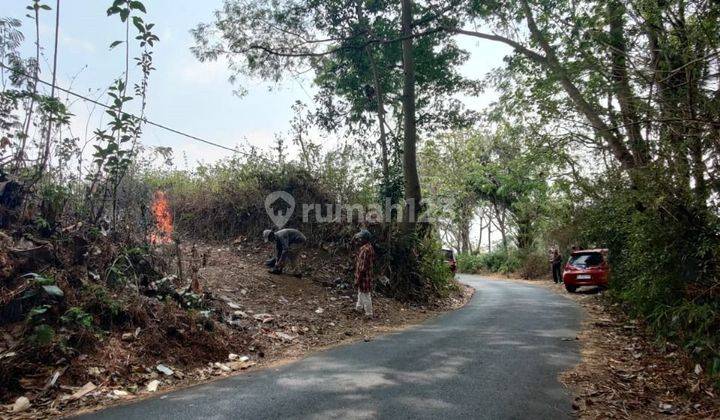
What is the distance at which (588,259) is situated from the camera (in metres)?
18.6

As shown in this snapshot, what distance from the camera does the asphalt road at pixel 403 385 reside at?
4.57 metres

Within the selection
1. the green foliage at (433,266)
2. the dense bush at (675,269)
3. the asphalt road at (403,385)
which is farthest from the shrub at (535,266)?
the asphalt road at (403,385)

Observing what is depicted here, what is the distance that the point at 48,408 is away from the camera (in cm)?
473

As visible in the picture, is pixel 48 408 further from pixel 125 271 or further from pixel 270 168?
pixel 270 168

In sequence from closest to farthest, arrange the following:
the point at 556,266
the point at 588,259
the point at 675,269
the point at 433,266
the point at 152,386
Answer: the point at 152,386 < the point at 675,269 < the point at 433,266 < the point at 588,259 < the point at 556,266

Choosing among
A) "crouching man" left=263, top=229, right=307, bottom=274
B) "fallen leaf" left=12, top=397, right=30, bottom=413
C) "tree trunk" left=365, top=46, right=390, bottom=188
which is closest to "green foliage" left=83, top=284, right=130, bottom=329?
"fallen leaf" left=12, top=397, right=30, bottom=413

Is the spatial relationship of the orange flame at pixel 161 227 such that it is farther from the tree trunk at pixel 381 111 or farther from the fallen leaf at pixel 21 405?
the tree trunk at pixel 381 111

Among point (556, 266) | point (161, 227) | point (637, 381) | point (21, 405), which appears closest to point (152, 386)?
point (21, 405)

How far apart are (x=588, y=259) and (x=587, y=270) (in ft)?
1.43

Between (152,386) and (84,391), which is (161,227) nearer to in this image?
(152,386)

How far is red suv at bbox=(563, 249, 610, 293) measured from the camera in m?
18.2

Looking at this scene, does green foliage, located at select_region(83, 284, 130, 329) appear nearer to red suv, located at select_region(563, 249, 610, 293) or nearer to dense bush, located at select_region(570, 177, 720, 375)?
dense bush, located at select_region(570, 177, 720, 375)

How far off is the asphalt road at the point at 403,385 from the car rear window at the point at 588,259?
1114cm

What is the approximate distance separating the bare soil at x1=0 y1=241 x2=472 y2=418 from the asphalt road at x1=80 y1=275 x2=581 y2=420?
0.56m
